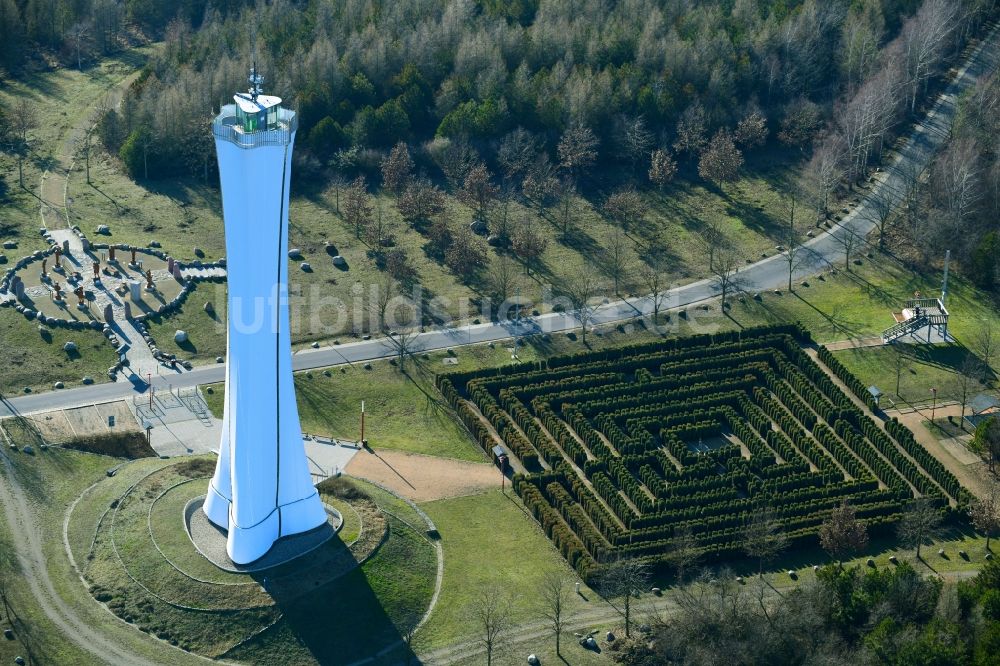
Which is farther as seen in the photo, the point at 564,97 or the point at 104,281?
the point at 564,97

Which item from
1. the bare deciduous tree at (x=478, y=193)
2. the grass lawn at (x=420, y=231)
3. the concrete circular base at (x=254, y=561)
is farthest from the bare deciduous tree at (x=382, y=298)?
the concrete circular base at (x=254, y=561)

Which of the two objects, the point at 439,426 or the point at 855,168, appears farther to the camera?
the point at 855,168

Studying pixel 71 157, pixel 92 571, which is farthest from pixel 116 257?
pixel 92 571

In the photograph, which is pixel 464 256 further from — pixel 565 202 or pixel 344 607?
pixel 344 607

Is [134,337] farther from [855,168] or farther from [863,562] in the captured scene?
[855,168]

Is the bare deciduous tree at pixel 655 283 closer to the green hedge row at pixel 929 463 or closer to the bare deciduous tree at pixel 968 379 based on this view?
the green hedge row at pixel 929 463

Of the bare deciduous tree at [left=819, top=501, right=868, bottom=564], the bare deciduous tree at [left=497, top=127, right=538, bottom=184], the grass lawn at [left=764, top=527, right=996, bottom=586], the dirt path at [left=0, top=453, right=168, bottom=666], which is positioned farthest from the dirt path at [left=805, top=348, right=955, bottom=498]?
the dirt path at [left=0, top=453, right=168, bottom=666]

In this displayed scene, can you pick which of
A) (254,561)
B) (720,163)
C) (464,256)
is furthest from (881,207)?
(254,561)
